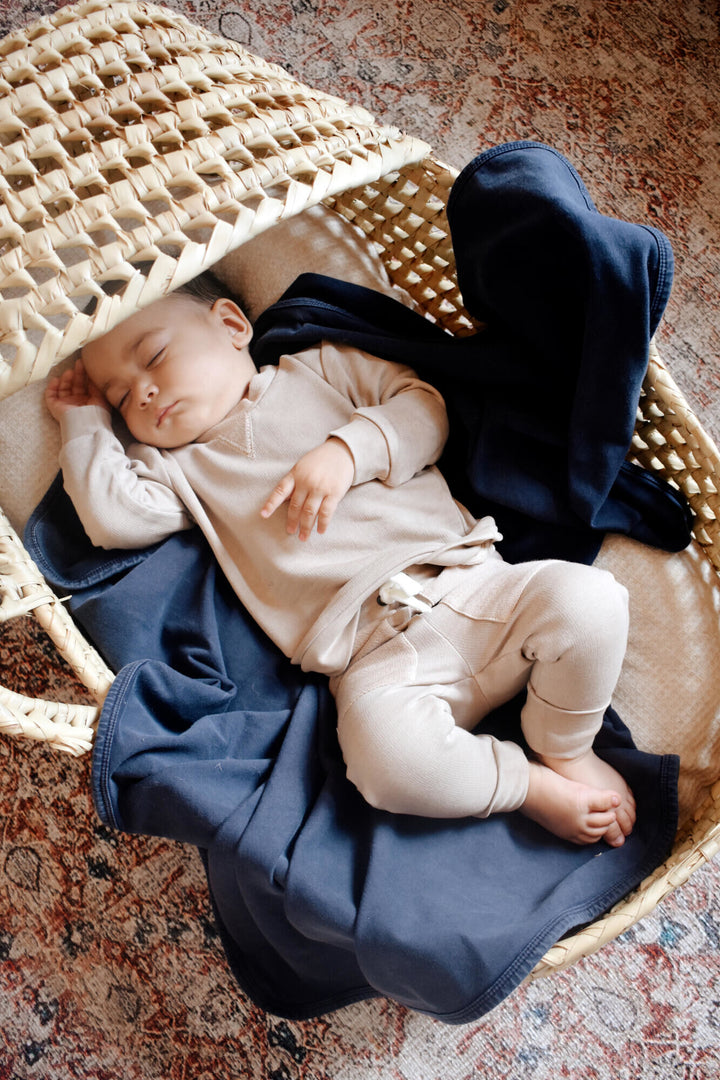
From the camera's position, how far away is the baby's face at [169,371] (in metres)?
0.89

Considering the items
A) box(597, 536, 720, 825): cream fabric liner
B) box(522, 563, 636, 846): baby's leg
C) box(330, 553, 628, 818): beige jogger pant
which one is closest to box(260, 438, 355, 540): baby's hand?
box(330, 553, 628, 818): beige jogger pant

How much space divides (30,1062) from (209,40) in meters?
1.15

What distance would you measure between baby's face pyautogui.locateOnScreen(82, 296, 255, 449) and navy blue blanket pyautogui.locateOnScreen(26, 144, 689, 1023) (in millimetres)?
111

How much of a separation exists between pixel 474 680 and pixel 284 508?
0.28 meters

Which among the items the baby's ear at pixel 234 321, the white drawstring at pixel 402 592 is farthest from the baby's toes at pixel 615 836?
the baby's ear at pixel 234 321

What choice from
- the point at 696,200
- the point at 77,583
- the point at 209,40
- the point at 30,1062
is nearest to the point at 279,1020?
the point at 30,1062

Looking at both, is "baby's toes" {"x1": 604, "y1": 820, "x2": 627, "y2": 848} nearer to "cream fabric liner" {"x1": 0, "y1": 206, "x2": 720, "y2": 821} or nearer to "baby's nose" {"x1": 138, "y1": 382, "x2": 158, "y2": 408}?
"cream fabric liner" {"x1": 0, "y1": 206, "x2": 720, "y2": 821}

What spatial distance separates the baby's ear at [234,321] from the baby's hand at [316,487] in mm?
193

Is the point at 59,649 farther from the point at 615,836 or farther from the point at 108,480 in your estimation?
the point at 615,836

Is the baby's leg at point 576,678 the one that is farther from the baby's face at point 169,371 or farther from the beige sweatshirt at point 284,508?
the baby's face at point 169,371

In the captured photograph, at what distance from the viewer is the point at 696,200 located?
121cm

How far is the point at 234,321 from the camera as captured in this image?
969 millimetres

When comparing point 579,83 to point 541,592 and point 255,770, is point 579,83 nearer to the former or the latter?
point 541,592

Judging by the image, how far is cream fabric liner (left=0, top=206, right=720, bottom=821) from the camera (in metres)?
0.85
